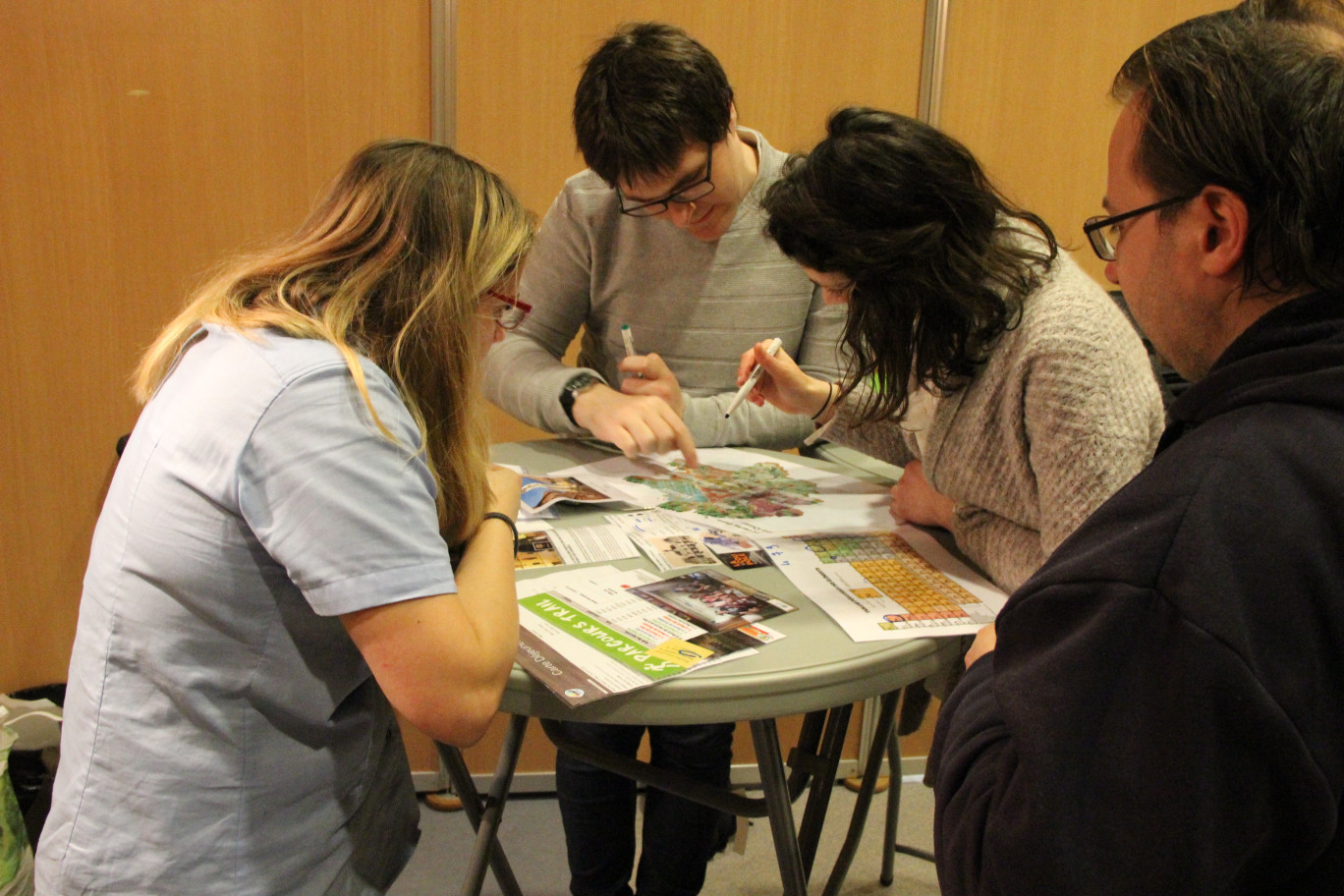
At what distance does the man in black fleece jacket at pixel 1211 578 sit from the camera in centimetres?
52

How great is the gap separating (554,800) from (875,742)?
1.03 m

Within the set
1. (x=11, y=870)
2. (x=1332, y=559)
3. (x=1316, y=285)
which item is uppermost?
(x=1316, y=285)

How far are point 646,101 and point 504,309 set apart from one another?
543 mm

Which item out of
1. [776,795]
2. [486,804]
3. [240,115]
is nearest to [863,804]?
[776,795]

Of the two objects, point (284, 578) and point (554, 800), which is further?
point (554, 800)

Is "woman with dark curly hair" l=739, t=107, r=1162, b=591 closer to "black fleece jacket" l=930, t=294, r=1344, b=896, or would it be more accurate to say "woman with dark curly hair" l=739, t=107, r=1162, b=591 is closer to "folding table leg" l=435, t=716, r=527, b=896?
"black fleece jacket" l=930, t=294, r=1344, b=896

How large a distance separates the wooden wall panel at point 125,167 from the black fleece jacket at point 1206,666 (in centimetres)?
195

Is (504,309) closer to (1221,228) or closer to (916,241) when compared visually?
(916,241)

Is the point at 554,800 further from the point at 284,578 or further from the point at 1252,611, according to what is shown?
the point at 1252,611

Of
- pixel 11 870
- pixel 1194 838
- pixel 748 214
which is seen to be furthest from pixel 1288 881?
pixel 11 870

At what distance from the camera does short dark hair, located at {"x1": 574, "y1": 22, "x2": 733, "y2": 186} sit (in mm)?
1479

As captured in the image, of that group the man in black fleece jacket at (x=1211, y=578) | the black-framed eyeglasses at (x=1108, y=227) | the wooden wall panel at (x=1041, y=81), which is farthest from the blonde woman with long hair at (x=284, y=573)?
the wooden wall panel at (x=1041, y=81)

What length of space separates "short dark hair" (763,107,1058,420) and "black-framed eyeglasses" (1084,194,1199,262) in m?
0.28

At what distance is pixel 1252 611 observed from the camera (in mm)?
521
